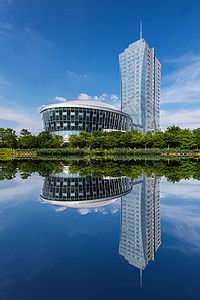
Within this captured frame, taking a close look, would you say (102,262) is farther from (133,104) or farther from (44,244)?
(133,104)

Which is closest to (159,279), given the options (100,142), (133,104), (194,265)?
(194,265)

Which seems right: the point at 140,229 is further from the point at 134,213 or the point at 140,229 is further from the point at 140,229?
the point at 134,213

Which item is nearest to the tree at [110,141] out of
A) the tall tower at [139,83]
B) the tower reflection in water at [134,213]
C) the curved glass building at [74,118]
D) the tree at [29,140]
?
the curved glass building at [74,118]

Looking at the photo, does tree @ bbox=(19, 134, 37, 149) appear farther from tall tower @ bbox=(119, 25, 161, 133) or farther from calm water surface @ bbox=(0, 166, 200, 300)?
tall tower @ bbox=(119, 25, 161, 133)

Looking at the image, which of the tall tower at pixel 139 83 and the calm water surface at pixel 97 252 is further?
the tall tower at pixel 139 83

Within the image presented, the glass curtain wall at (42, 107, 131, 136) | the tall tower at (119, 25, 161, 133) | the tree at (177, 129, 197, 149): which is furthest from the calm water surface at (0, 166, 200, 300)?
the tall tower at (119, 25, 161, 133)

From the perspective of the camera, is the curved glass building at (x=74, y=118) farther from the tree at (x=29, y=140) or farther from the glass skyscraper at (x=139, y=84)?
the glass skyscraper at (x=139, y=84)

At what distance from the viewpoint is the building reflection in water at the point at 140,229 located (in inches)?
129

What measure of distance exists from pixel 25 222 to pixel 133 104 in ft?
347

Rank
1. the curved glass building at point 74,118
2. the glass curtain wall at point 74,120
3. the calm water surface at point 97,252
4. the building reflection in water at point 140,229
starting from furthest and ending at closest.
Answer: the glass curtain wall at point 74,120 → the curved glass building at point 74,118 → the building reflection in water at point 140,229 → the calm water surface at point 97,252

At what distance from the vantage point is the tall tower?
330 ft

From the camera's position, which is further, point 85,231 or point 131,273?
point 85,231

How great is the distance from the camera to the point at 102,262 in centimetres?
279

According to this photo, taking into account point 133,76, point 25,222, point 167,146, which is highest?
point 133,76
